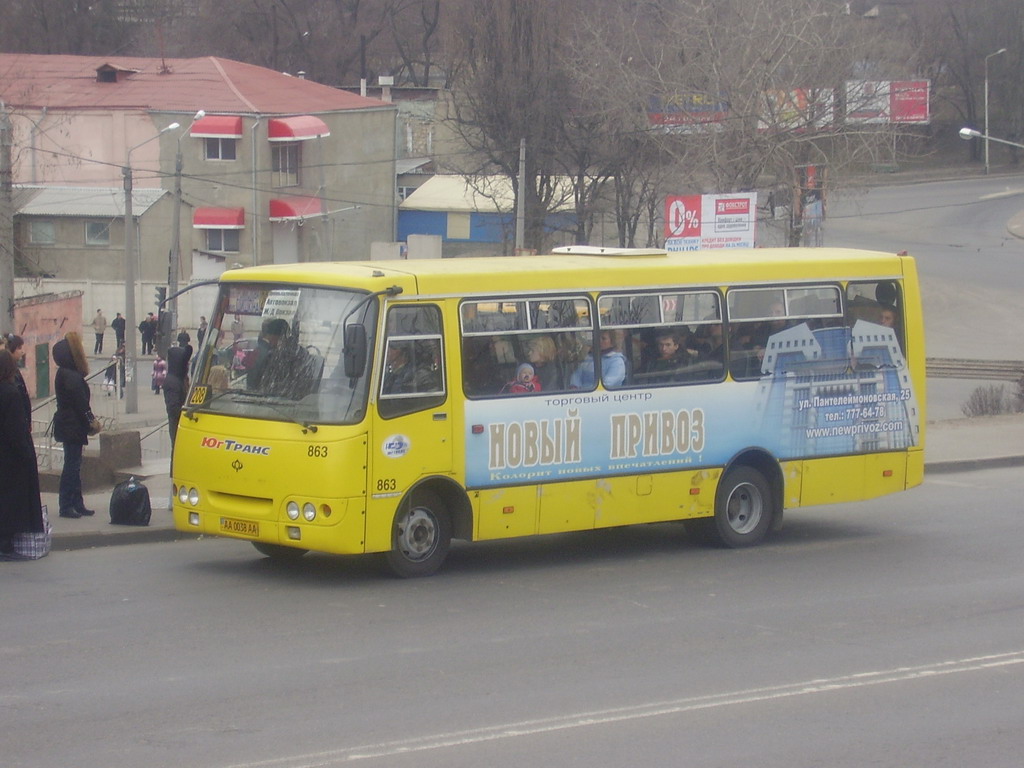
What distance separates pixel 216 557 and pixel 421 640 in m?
3.42

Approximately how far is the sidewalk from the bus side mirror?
3.40 meters

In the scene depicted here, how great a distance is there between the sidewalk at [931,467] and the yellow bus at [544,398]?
1496 millimetres

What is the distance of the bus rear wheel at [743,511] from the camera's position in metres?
12.2

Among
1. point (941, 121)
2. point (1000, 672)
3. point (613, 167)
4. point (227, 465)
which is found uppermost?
point (941, 121)

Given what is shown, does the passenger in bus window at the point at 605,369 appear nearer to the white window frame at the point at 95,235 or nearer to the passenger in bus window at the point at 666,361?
the passenger in bus window at the point at 666,361

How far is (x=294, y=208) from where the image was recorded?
5525 centimetres

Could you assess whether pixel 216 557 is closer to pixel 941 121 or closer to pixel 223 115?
pixel 223 115

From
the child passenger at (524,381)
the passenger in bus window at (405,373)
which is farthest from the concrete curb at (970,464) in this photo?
the passenger in bus window at (405,373)

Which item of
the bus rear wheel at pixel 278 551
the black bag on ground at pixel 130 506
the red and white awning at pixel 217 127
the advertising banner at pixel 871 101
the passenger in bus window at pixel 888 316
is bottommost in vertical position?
the bus rear wheel at pixel 278 551

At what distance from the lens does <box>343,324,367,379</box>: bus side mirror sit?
9.79 meters

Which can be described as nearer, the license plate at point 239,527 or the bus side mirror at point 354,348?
the bus side mirror at point 354,348

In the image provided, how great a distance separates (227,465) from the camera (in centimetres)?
1041

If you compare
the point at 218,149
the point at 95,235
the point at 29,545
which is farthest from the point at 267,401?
the point at 95,235

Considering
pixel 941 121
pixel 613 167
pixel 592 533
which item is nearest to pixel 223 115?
pixel 613 167
